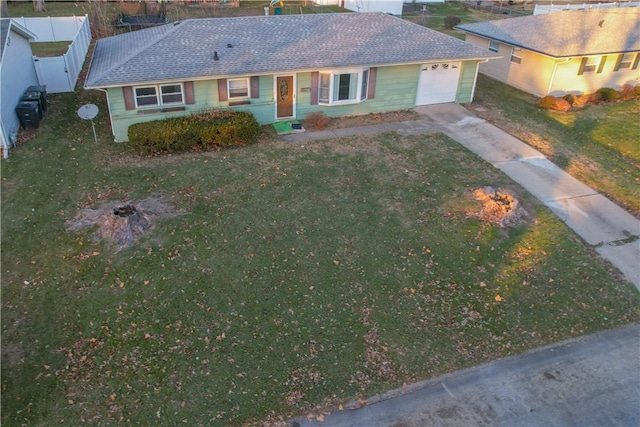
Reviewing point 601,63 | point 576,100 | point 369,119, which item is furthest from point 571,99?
point 369,119

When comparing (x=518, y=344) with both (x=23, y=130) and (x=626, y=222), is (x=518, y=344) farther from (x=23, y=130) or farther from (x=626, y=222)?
(x=23, y=130)

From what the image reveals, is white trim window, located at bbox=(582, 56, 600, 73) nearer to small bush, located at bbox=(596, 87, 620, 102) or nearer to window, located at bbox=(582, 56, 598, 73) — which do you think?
window, located at bbox=(582, 56, 598, 73)

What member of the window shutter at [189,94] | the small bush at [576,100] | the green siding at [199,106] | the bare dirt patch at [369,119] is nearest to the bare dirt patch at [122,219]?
the green siding at [199,106]

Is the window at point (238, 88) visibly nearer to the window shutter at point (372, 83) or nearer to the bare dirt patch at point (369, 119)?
the bare dirt patch at point (369, 119)

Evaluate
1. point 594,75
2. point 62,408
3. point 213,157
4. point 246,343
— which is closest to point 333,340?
point 246,343

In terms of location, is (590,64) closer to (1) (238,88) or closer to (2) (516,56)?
(2) (516,56)

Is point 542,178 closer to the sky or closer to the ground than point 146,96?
closer to the ground

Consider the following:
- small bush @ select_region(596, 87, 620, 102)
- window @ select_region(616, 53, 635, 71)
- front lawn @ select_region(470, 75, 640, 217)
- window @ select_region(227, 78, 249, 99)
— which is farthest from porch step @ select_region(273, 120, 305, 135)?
window @ select_region(616, 53, 635, 71)
